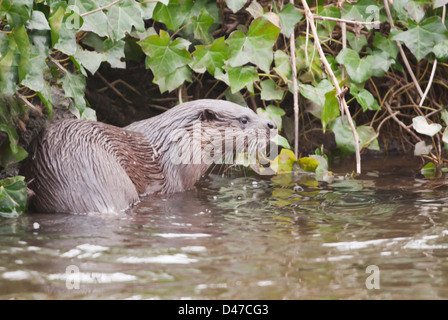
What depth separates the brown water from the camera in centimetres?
186

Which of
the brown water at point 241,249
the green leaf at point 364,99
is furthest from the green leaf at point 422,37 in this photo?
the brown water at point 241,249

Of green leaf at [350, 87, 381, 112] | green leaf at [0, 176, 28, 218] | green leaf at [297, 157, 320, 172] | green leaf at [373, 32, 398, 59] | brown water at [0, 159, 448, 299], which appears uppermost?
green leaf at [373, 32, 398, 59]

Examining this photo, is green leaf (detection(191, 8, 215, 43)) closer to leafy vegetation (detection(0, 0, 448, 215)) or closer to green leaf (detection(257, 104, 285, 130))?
leafy vegetation (detection(0, 0, 448, 215))

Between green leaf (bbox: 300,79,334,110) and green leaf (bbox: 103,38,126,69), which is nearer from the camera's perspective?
green leaf (bbox: 103,38,126,69)

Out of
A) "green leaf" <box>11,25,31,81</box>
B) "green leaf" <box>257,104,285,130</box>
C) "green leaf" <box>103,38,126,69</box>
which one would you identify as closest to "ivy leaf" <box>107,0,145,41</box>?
"green leaf" <box>103,38,126,69</box>

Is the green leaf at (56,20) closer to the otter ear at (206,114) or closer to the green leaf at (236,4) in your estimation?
the otter ear at (206,114)

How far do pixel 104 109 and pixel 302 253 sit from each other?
8.45 feet

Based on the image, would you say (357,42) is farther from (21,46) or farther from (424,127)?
(21,46)

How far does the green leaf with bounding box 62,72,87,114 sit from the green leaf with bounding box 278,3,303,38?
1244 millimetres

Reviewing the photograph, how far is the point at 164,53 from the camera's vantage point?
3729mm

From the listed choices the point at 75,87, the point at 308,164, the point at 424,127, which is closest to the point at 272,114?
the point at 308,164

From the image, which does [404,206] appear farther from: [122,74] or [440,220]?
[122,74]

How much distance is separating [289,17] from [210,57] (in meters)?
0.51
